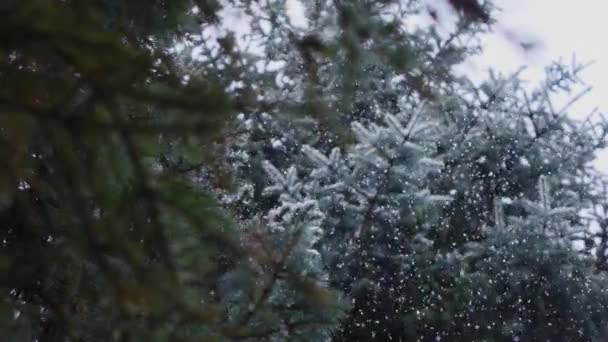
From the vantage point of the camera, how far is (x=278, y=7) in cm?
439

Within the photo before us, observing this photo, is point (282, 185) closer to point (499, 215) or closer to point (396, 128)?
point (396, 128)

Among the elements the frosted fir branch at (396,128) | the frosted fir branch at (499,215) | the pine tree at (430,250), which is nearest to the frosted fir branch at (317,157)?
the pine tree at (430,250)

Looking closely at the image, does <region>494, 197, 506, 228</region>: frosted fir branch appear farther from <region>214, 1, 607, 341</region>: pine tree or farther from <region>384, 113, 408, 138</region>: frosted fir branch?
<region>384, 113, 408, 138</region>: frosted fir branch

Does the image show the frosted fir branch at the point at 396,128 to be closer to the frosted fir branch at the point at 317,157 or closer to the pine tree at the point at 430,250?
the pine tree at the point at 430,250

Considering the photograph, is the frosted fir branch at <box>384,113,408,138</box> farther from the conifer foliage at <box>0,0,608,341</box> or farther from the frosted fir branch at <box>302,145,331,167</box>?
the frosted fir branch at <box>302,145,331,167</box>

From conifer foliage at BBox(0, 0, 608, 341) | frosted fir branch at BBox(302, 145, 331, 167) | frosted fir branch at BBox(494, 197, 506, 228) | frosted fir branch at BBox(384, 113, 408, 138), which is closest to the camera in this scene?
conifer foliage at BBox(0, 0, 608, 341)

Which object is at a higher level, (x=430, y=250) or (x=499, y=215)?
(x=499, y=215)

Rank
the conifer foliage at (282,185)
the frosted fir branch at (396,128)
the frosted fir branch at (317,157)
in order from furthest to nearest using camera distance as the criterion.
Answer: the frosted fir branch at (317,157) < the frosted fir branch at (396,128) < the conifer foliage at (282,185)

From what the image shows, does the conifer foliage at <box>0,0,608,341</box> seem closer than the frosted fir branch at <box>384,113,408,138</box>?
Yes

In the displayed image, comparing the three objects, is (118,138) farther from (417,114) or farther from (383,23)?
(417,114)

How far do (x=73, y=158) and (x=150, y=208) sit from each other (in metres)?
0.15

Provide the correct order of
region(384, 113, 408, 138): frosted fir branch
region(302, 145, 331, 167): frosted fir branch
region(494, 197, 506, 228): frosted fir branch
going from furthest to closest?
region(494, 197, 506, 228): frosted fir branch → region(302, 145, 331, 167): frosted fir branch → region(384, 113, 408, 138): frosted fir branch

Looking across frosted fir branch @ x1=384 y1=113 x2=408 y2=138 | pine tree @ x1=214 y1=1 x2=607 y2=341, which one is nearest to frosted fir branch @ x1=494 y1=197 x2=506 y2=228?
pine tree @ x1=214 y1=1 x2=607 y2=341

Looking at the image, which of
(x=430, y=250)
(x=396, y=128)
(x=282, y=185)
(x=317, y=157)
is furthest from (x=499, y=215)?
(x=282, y=185)
